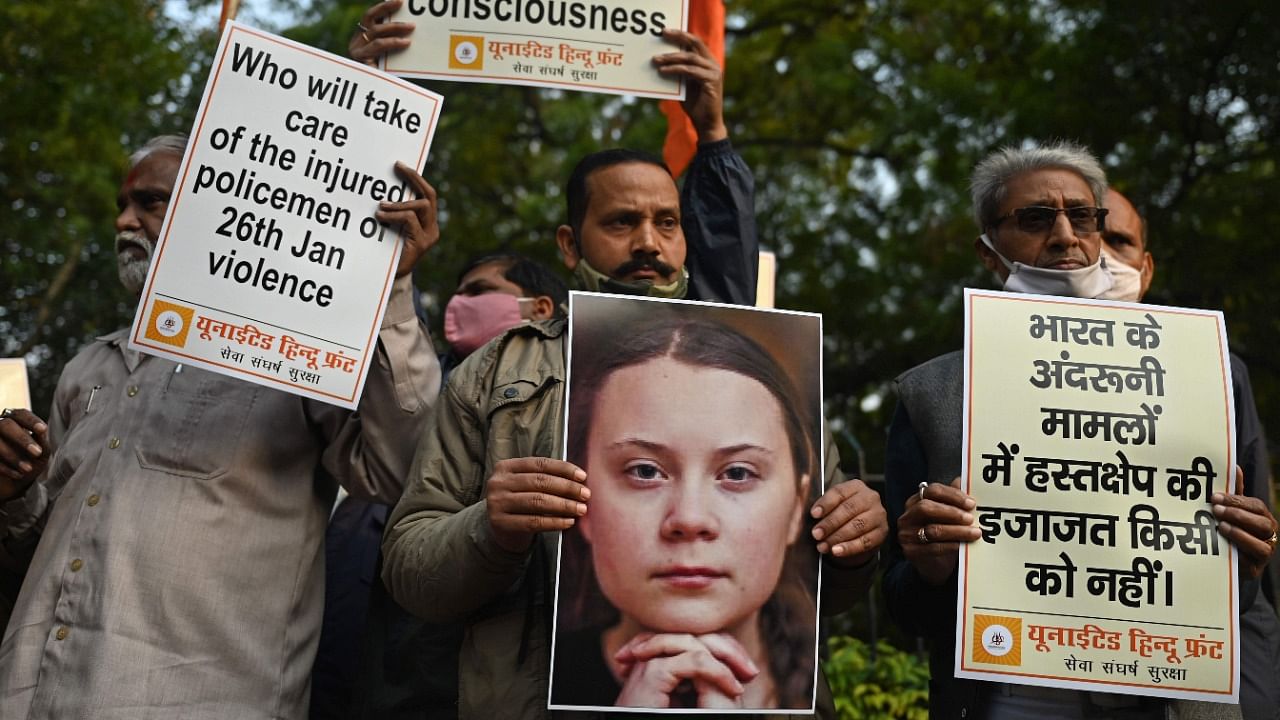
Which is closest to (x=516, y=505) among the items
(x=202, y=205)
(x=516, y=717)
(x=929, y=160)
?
(x=516, y=717)

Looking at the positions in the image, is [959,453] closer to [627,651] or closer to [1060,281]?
[1060,281]

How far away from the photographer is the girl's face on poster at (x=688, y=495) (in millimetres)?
2896

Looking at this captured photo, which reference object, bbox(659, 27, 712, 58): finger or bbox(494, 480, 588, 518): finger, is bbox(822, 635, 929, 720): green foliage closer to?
bbox(659, 27, 712, 58): finger

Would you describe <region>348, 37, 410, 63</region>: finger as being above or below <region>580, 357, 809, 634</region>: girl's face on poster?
above

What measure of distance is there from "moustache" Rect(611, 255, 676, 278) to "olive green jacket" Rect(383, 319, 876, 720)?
14.6 inches

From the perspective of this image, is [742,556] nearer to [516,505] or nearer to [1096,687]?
[516,505]

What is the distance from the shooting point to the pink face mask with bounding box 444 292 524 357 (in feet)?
15.9

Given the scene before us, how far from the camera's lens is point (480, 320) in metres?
4.89

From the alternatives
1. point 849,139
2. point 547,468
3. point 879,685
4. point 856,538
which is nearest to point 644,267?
Result: point 547,468

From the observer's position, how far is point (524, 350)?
133 inches

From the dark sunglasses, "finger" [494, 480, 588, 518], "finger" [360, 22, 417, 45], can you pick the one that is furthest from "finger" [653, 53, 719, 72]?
"finger" [494, 480, 588, 518]

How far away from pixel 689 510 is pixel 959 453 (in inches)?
31.7

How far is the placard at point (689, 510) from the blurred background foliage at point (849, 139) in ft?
10.1

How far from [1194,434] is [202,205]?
2439 millimetres
